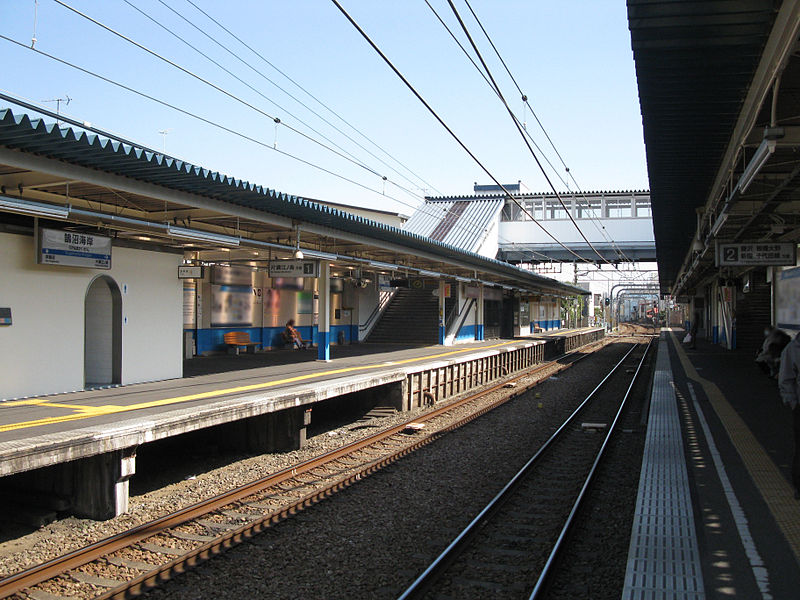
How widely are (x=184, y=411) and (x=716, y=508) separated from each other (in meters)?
5.78

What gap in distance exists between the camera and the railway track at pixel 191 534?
5.03m

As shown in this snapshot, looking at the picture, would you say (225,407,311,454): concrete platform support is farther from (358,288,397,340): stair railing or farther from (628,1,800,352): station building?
(358,288,397,340): stair railing

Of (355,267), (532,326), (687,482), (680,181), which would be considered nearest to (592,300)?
(532,326)

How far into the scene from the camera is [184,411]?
7672 mm

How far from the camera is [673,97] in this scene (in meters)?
6.90

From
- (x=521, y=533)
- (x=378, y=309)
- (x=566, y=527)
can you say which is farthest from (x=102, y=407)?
(x=378, y=309)

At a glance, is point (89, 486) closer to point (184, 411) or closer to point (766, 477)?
point (184, 411)

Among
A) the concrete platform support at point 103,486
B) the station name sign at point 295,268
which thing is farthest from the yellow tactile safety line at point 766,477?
the station name sign at point 295,268

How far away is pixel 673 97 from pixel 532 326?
34210 millimetres

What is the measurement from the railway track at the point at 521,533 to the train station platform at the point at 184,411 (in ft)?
11.1

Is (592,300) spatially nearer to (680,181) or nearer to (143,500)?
(680,181)

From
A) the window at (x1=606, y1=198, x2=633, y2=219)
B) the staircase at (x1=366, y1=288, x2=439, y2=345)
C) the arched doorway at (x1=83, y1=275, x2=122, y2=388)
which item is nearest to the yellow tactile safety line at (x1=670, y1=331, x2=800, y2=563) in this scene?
the arched doorway at (x1=83, y1=275, x2=122, y2=388)

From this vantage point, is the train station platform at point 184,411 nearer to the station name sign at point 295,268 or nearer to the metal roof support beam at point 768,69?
the station name sign at point 295,268

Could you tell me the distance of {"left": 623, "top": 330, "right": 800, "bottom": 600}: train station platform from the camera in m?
4.45
